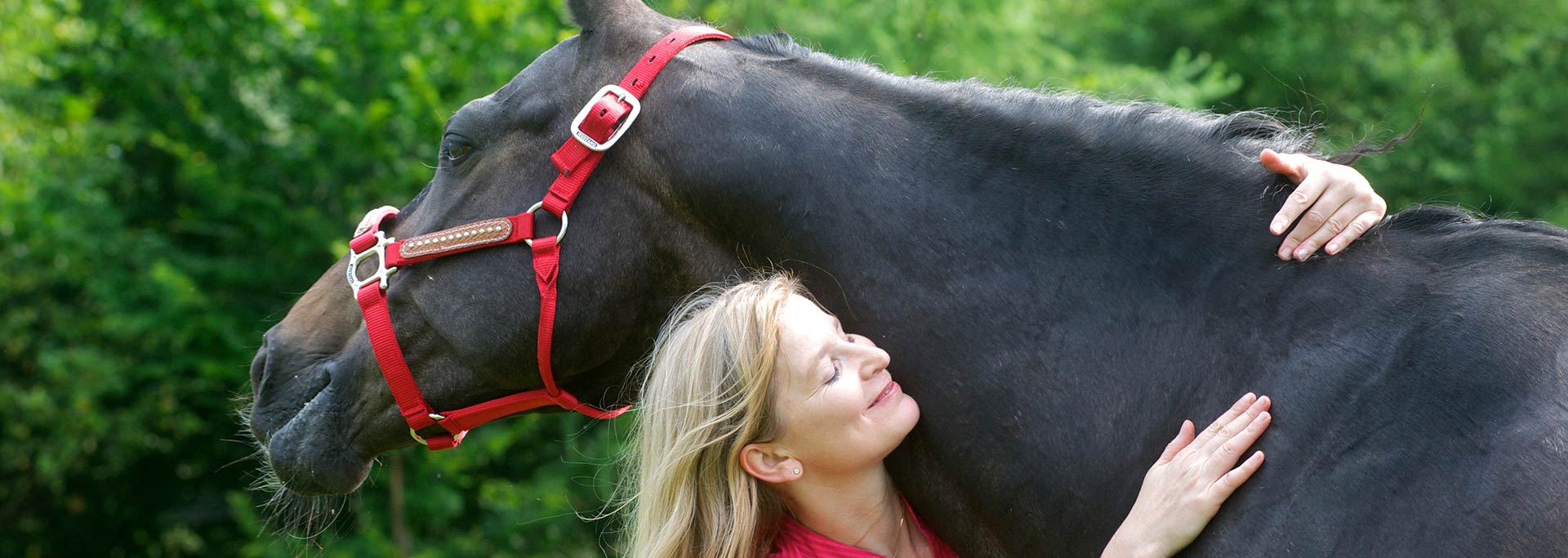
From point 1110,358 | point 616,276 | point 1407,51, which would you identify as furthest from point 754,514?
point 1407,51

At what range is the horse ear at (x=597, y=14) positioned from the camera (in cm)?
258

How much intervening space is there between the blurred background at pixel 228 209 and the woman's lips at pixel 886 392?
309cm

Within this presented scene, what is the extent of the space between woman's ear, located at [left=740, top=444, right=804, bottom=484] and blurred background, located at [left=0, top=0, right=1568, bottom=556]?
2864mm

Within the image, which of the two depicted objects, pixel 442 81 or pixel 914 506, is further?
pixel 442 81

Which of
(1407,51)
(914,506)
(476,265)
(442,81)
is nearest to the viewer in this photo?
(914,506)

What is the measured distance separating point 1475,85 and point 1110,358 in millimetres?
13116

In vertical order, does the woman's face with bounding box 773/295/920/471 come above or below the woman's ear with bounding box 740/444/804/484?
above

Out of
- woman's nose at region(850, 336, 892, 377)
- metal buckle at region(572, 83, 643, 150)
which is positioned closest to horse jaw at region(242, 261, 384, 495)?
metal buckle at region(572, 83, 643, 150)

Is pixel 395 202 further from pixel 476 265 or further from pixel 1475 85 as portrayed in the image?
pixel 1475 85

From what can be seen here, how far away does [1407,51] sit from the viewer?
12.6 meters

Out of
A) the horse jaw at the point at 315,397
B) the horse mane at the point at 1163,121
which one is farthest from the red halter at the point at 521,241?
the horse mane at the point at 1163,121

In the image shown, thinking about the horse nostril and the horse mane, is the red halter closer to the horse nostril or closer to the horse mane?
the horse nostril

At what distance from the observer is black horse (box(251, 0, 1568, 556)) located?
5.83 ft

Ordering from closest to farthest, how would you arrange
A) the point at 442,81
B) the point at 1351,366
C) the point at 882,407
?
the point at 1351,366
the point at 882,407
the point at 442,81
